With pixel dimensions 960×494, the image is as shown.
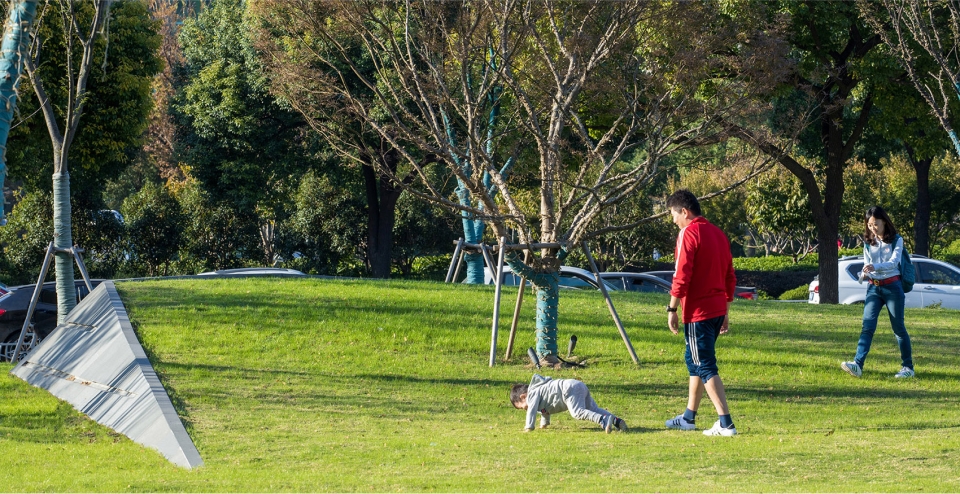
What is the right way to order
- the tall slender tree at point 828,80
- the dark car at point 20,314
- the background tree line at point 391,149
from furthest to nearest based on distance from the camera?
the tall slender tree at point 828,80 → the dark car at point 20,314 → the background tree line at point 391,149

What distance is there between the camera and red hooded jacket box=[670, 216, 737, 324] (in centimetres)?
707

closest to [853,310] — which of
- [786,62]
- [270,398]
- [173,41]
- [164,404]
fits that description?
[786,62]

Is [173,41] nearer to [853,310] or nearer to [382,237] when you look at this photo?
[382,237]

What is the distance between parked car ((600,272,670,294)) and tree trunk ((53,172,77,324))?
1048cm

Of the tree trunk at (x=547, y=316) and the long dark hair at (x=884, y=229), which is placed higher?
the long dark hair at (x=884, y=229)

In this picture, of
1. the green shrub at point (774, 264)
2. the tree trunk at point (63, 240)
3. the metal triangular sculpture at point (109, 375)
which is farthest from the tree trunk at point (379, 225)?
the tree trunk at point (63, 240)

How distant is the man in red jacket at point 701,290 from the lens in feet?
23.2

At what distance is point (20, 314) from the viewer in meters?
15.2

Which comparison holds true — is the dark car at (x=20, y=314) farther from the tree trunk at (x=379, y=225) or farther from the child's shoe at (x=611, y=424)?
the tree trunk at (x=379, y=225)

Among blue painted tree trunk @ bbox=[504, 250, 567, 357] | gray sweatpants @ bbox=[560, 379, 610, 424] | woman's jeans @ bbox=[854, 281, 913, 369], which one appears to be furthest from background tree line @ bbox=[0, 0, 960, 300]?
gray sweatpants @ bbox=[560, 379, 610, 424]

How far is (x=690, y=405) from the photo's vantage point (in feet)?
24.8

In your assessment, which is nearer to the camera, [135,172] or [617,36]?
[617,36]

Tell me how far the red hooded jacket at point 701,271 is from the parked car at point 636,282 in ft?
41.5

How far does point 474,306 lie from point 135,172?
37.7 m
